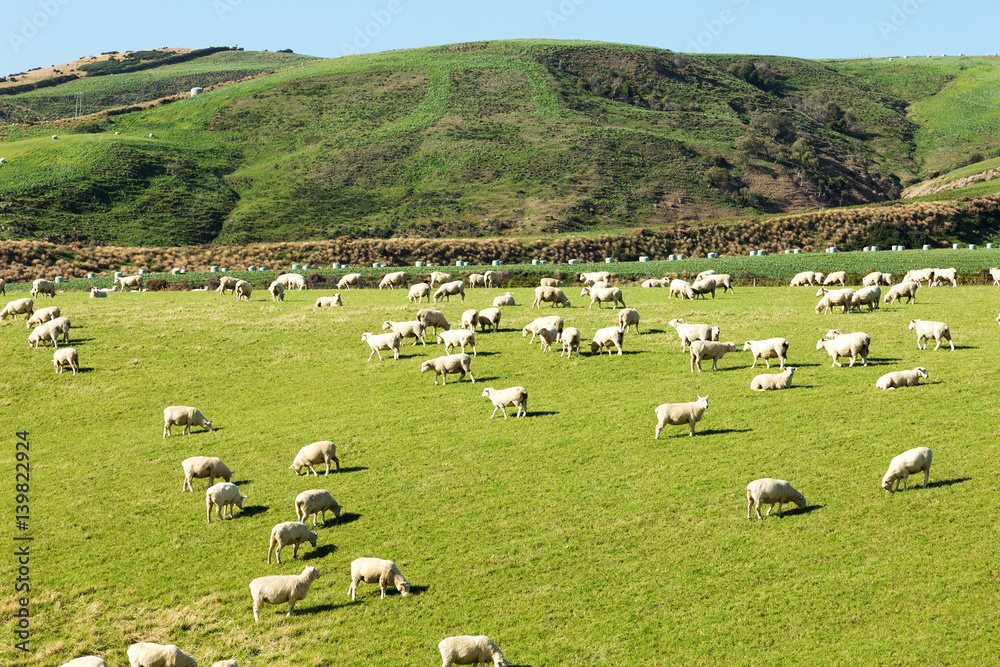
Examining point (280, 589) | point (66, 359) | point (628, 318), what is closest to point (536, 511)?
point (280, 589)

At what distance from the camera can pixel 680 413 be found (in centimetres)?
2755

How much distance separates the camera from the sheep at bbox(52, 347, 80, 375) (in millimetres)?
40594

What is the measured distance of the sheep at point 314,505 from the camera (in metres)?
22.5

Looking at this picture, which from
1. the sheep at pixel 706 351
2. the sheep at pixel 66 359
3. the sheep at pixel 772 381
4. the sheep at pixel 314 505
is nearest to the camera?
the sheep at pixel 314 505

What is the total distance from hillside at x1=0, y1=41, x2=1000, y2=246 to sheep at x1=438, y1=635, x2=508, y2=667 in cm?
10708

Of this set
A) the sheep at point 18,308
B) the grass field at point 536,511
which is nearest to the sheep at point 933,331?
the grass field at point 536,511

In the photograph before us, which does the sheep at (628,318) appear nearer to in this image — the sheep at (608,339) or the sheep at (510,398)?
the sheep at (608,339)

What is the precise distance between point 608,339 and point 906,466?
18200 mm

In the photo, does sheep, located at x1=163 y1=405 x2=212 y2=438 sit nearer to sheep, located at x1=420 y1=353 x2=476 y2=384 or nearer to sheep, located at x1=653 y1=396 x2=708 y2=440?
sheep, located at x1=420 y1=353 x2=476 y2=384

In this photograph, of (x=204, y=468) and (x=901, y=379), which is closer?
(x=204, y=468)

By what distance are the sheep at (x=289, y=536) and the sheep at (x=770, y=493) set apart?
11.1 meters

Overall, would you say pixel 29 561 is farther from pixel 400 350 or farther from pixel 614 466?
pixel 400 350

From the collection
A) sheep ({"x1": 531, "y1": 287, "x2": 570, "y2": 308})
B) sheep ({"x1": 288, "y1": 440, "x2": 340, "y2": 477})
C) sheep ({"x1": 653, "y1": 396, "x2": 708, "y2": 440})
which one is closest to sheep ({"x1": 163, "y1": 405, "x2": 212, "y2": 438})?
sheep ({"x1": 288, "y1": 440, "x2": 340, "y2": 477})

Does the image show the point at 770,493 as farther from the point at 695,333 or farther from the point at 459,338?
the point at 459,338
